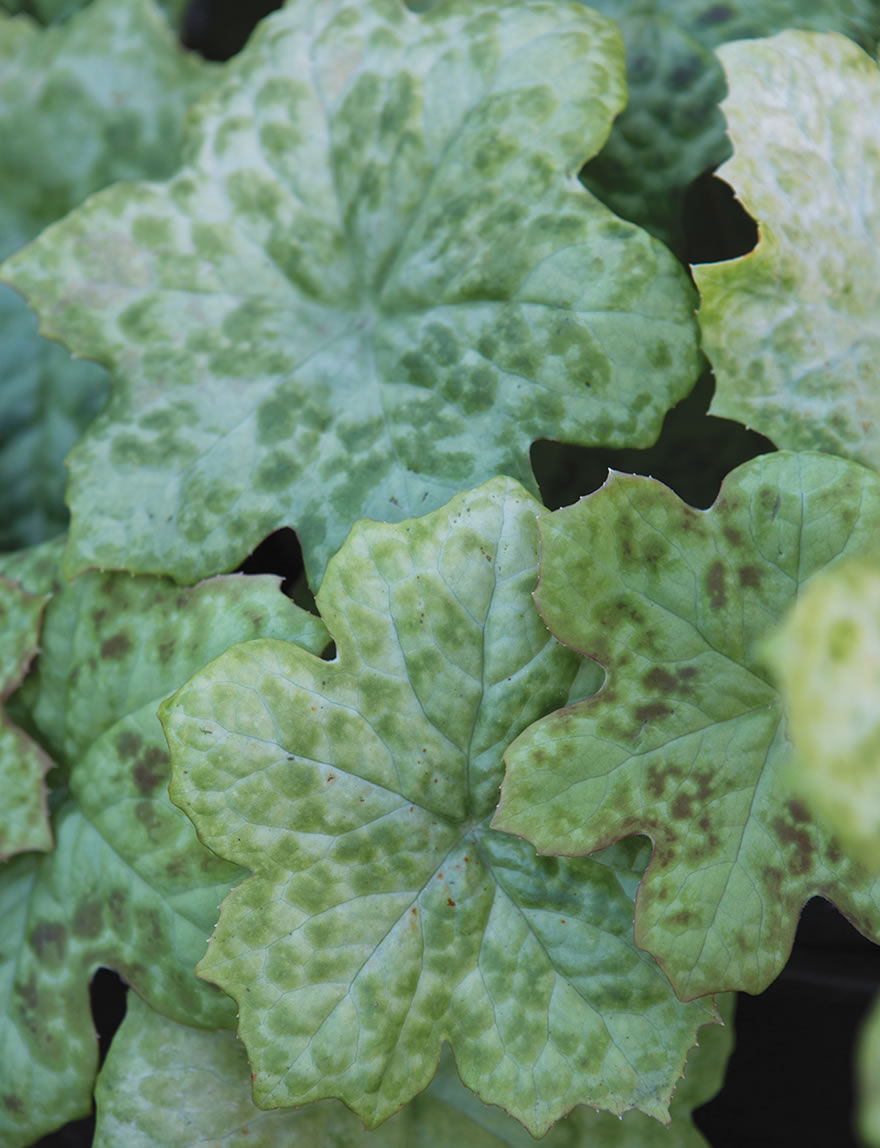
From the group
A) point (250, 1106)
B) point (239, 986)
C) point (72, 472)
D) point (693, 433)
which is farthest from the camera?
point (693, 433)

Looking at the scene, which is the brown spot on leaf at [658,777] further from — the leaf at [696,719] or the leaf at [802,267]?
the leaf at [802,267]

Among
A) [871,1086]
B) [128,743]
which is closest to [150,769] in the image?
[128,743]

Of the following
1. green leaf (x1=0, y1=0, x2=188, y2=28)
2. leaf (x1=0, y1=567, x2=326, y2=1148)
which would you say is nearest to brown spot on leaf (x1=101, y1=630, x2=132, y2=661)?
leaf (x1=0, y1=567, x2=326, y2=1148)

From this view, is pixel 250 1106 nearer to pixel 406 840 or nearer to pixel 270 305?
pixel 406 840

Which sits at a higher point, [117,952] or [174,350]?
[174,350]

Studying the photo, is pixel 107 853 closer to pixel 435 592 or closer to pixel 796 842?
pixel 435 592

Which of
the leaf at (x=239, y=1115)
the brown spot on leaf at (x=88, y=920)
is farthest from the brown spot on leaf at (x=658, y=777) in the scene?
the brown spot on leaf at (x=88, y=920)

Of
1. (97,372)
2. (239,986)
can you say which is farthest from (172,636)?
(97,372)
